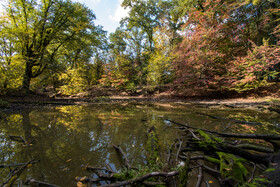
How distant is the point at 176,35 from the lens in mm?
18594

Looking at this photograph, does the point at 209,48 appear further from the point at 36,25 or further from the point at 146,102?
the point at 36,25

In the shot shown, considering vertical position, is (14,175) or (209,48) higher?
(209,48)

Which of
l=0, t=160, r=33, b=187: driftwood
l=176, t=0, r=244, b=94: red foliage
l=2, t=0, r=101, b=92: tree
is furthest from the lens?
l=176, t=0, r=244, b=94: red foliage

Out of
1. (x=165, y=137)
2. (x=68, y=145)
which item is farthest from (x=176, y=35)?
(x=68, y=145)

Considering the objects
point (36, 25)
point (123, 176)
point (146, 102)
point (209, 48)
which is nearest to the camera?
point (123, 176)

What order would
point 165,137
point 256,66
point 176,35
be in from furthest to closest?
point 176,35
point 256,66
point 165,137

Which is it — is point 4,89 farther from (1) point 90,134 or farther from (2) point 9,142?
(1) point 90,134

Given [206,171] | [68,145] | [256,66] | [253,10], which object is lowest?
[206,171]

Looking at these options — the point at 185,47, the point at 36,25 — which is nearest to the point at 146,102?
the point at 185,47

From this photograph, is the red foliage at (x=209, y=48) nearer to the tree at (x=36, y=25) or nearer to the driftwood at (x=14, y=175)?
the tree at (x=36, y=25)

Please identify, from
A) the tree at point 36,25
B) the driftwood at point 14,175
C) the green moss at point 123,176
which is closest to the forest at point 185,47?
the tree at point 36,25

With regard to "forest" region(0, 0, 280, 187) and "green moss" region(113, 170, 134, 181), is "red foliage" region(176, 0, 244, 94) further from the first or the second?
"green moss" region(113, 170, 134, 181)

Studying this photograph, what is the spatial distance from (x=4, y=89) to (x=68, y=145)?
439 inches

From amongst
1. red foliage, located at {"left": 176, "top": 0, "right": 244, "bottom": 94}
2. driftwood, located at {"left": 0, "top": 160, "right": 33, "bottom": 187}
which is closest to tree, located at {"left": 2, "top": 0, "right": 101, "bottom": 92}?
driftwood, located at {"left": 0, "top": 160, "right": 33, "bottom": 187}
